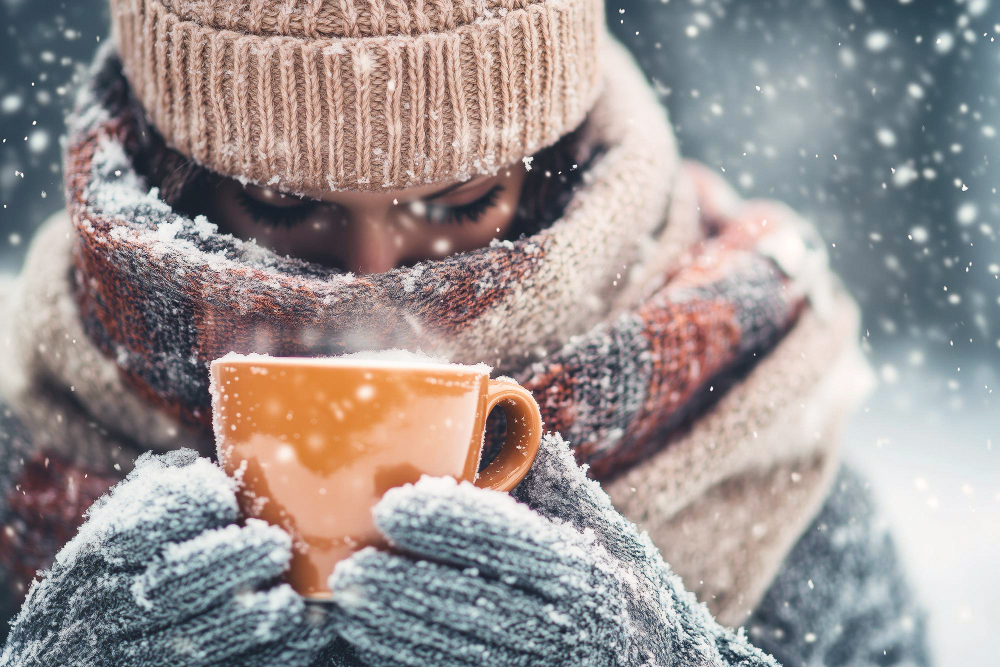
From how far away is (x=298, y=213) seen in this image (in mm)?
758

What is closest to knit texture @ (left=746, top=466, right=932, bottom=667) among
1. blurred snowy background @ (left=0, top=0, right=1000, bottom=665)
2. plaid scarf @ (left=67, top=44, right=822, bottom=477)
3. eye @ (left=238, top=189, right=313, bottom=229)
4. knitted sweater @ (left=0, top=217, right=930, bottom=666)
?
knitted sweater @ (left=0, top=217, right=930, bottom=666)

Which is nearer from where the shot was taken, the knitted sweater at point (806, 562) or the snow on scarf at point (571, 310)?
the snow on scarf at point (571, 310)

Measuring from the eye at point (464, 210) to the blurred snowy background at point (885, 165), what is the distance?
2.63ft

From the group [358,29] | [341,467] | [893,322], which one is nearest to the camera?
[341,467]

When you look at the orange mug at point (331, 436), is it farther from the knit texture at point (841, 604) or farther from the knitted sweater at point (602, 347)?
the knit texture at point (841, 604)

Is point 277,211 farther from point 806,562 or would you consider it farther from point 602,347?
point 806,562

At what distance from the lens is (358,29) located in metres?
0.65

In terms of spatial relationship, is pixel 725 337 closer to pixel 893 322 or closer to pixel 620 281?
pixel 620 281

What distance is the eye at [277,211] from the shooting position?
2.47ft

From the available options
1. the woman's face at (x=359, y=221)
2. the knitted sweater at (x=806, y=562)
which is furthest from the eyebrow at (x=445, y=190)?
the knitted sweater at (x=806, y=562)

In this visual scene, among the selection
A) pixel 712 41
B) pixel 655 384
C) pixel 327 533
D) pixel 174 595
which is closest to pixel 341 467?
pixel 327 533

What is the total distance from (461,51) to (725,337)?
53cm

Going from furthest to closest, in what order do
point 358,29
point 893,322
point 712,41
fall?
point 893,322
point 712,41
point 358,29

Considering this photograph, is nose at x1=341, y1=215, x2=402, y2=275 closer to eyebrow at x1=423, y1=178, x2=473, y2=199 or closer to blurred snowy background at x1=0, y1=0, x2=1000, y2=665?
eyebrow at x1=423, y1=178, x2=473, y2=199
